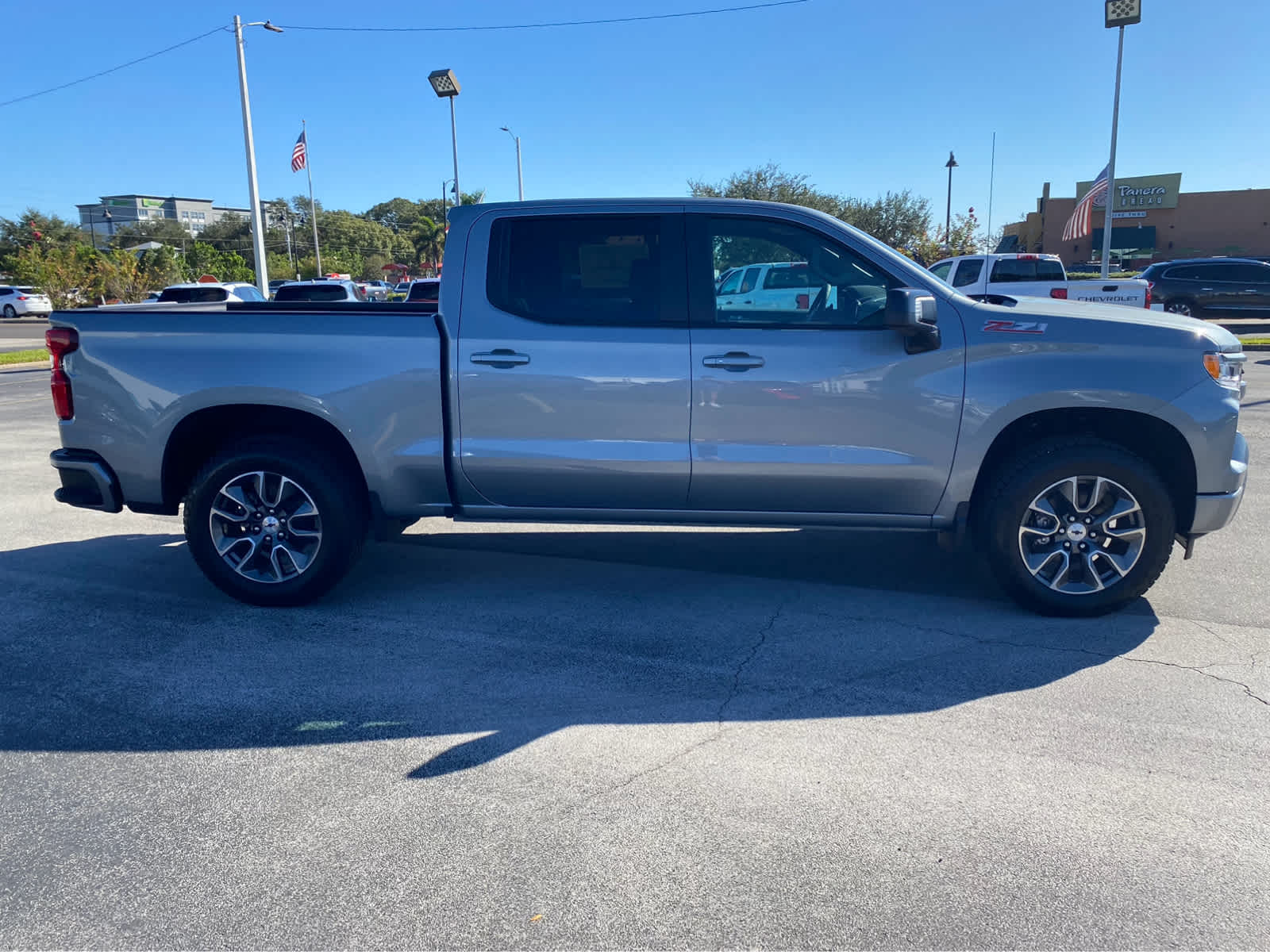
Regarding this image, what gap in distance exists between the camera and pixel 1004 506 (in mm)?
4727

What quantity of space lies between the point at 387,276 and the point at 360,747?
85567mm

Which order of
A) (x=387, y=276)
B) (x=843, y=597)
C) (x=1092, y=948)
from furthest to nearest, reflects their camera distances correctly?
(x=387, y=276)
(x=843, y=597)
(x=1092, y=948)

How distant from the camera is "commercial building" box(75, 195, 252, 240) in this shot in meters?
132

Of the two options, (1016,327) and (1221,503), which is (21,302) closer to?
(1016,327)

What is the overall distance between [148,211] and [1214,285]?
145 m

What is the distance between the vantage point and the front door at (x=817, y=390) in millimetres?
4691

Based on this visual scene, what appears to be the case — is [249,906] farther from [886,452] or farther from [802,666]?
[886,452]

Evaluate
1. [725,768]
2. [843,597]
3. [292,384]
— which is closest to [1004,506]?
[843,597]

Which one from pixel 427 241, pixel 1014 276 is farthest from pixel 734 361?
pixel 427 241

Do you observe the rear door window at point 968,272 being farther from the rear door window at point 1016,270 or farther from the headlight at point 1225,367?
the headlight at point 1225,367

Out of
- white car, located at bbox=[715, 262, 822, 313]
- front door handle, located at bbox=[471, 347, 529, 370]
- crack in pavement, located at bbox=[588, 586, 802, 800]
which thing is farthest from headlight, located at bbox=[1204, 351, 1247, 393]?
front door handle, located at bbox=[471, 347, 529, 370]

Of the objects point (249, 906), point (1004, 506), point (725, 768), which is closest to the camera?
point (249, 906)

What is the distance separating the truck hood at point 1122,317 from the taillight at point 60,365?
180 inches

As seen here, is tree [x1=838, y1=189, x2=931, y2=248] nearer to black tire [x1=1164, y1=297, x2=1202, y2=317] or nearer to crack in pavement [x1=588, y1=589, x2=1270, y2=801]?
black tire [x1=1164, y1=297, x2=1202, y2=317]
